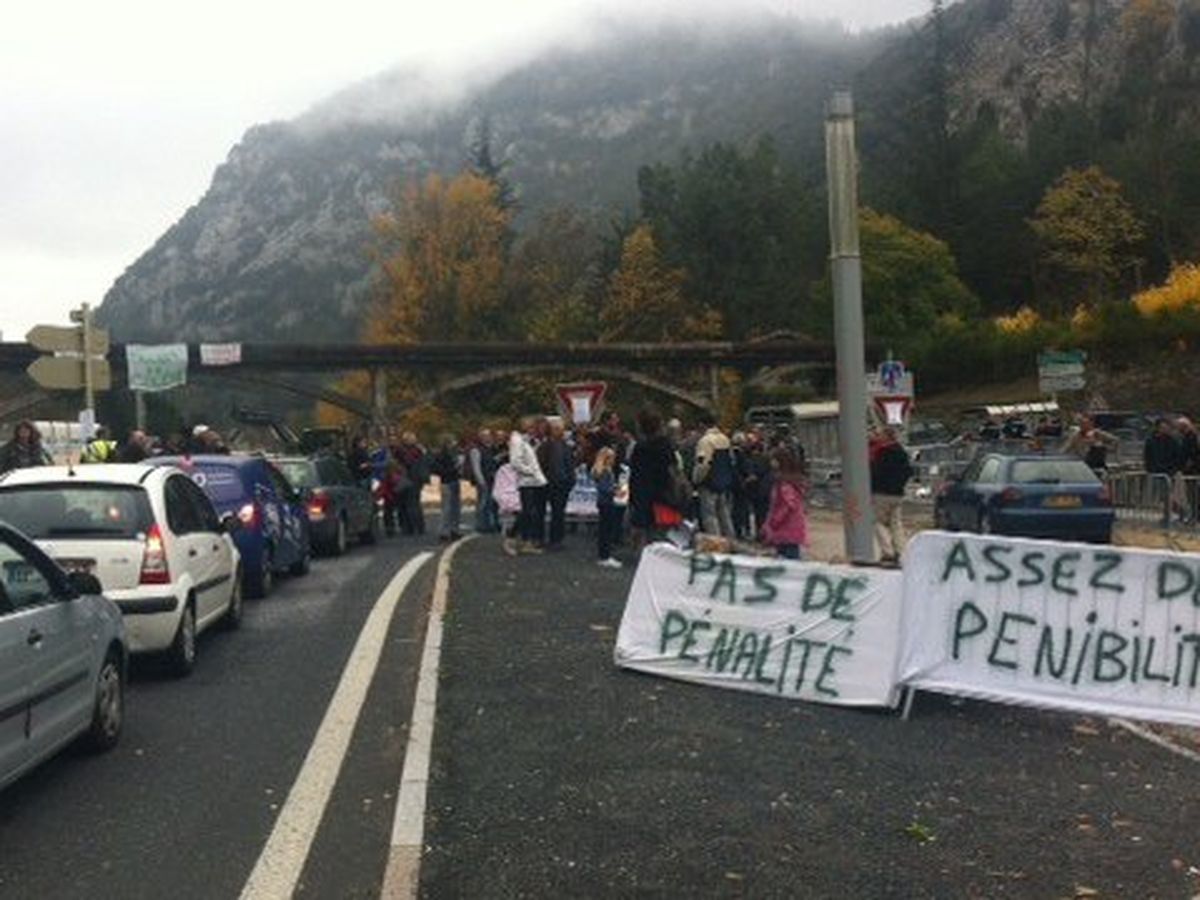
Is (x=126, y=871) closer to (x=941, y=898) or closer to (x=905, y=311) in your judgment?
(x=941, y=898)

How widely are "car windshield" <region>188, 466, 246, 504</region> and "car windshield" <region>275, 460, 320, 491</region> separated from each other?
14.7 ft

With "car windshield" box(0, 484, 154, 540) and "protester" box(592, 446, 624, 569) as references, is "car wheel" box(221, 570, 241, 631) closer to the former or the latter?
"car windshield" box(0, 484, 154, 540)

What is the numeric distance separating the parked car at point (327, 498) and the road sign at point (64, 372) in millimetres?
2643

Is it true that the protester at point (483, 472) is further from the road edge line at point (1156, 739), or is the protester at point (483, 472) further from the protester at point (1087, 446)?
the road edge line at point (1156, 739)

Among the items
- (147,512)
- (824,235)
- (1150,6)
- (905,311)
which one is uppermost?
(1150,6)

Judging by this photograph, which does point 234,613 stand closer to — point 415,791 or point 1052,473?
point 415,791

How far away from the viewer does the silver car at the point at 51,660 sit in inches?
248

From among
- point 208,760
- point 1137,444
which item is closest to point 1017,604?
point 208,760

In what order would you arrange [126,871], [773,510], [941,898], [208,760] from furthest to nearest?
1. [773,510]
2. [208,760]
3. [126,871]
4. [941,898]

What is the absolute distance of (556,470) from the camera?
1814 cm

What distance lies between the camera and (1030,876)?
5.63 metres

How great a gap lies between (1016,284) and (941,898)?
101m

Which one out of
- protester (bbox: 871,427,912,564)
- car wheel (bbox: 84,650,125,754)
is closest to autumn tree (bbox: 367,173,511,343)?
protester (bbox: 871,427,912,564)

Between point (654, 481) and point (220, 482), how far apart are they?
14.3 ft
